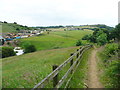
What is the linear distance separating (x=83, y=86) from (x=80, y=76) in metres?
1.69

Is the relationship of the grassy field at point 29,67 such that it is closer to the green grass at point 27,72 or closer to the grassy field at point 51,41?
the green grass at point 27,72

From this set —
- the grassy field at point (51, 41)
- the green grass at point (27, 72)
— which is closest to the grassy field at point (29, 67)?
the green grass at point (27, 72)

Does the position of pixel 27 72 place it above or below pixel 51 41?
above

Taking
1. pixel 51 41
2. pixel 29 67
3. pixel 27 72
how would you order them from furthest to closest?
1. pixel 51 41
2. pixel 29 67
3. pixel 27 72

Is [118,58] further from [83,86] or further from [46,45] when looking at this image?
[46,45]

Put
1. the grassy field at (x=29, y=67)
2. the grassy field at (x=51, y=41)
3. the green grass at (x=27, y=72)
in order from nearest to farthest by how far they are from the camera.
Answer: the green grass at (x=27, y=72)
the grassy field at (x=29, y=67)
the grassy field at (x=51, y=41)

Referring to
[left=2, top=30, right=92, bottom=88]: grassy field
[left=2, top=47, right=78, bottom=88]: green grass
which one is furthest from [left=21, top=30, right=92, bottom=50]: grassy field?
[left=2, top=47, right=78, bottom=88]: green grass

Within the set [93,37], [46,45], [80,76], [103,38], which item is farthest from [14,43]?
[80,76]

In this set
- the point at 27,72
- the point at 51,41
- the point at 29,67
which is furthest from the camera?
the point at 51,41

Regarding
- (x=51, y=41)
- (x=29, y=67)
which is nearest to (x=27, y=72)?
(x=29, y=67)

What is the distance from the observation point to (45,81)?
3889mm

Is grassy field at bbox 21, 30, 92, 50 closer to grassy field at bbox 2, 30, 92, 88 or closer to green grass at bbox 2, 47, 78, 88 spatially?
grassy field at bbox 2, 30, 92, 88

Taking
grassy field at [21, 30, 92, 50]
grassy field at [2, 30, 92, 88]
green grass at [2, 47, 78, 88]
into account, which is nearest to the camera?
green grass at [2, 47, 78, 88]

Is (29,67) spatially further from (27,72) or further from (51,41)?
(51,41)
